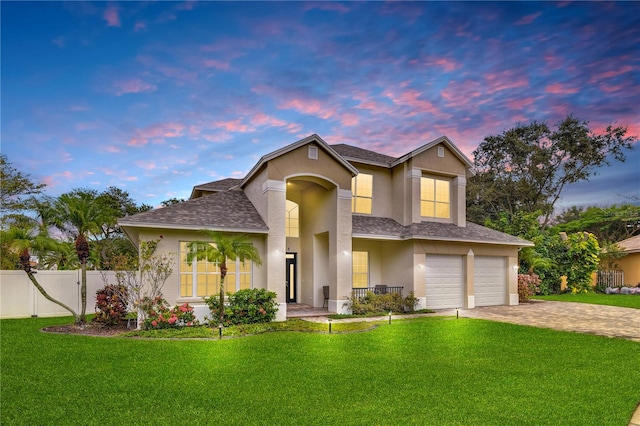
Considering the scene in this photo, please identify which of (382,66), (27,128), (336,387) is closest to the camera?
(336,387)

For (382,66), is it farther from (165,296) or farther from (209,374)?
(209,374)

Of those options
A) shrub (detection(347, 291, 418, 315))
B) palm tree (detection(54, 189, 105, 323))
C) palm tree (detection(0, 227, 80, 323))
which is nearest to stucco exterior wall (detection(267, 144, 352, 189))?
shrub (detection(347, 291, 418, 315))

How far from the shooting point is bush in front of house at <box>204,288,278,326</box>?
1309cm

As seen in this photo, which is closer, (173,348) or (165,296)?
(173,348)

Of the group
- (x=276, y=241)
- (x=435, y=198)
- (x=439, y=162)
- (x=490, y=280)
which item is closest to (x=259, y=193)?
(x=276, y=241)

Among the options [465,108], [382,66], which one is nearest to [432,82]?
[382,66]

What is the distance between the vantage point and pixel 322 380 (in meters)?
6.92

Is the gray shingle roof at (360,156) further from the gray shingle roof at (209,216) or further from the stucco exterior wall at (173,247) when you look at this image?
the stucco exterior wall at (173,247)

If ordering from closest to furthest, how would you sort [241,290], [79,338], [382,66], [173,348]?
[173,348]
[79,338]
[241,290]
[382,66]

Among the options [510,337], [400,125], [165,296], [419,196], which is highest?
[400,125]

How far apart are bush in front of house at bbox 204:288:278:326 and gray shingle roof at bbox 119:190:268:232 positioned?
92.2 inches

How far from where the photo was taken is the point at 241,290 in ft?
45.0

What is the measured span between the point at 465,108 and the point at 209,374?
1728 centimetres

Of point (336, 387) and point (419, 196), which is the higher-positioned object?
point (419, 196)
